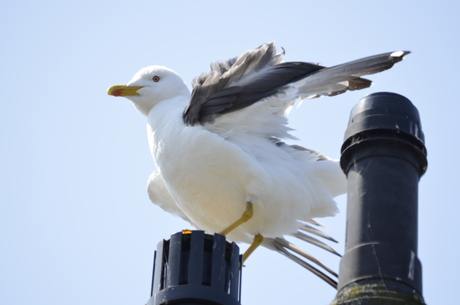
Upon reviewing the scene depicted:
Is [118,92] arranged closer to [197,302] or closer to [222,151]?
[222,151]

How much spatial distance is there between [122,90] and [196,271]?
5439 mm

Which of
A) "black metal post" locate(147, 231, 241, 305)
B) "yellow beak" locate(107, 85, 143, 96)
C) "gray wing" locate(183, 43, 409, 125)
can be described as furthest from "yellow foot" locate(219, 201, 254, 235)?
"black metal post" locate(147, 231, 241, 305)

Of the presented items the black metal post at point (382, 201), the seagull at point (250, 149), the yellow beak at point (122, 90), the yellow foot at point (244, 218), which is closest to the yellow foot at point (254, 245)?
the seagull at point (250, 149)

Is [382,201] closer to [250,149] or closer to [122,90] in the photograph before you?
[250,149]

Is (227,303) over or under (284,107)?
under

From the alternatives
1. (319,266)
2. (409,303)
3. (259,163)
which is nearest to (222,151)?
(259,163)

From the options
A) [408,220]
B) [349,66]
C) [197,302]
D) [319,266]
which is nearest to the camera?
[408,220]

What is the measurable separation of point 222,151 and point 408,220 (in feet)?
14.0

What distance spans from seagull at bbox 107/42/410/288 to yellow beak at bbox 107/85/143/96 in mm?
734

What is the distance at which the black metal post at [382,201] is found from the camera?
13.0 feet

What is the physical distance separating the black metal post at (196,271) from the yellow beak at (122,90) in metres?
4.85

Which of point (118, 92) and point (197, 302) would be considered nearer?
point (197, 302)

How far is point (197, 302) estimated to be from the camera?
193 inches

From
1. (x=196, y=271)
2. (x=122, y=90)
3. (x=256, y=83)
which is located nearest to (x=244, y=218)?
(x=256, y=83)
